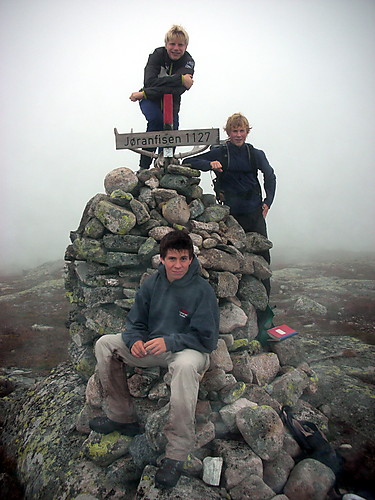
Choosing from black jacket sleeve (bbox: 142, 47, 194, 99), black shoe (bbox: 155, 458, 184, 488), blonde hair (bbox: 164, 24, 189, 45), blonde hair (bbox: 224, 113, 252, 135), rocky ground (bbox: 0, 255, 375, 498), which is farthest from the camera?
rocky ground (bbox: 0, 255, 375, 498)

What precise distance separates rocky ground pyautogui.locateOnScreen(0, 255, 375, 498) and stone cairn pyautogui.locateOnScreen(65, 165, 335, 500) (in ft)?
5.65

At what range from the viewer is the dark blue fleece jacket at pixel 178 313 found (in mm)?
4328

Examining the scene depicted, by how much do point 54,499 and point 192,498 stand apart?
7.66ft

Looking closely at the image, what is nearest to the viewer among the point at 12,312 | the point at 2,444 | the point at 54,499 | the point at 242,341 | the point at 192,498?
the point at 192,498

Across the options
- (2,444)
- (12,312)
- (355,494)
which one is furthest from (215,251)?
(12,312)

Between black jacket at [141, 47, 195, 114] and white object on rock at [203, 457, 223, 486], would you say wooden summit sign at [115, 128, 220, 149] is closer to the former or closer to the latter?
black jacket at [141, 47, 195, 114]

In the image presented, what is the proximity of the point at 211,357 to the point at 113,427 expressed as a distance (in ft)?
Answer: 6.45

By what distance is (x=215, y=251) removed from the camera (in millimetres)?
6488

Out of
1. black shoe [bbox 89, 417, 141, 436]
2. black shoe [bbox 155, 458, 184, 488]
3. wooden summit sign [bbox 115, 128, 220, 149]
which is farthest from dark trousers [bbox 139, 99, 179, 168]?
black shoe [bbox 155, 458, 184, 488]

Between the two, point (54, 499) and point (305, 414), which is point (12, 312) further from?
point (305, 414)

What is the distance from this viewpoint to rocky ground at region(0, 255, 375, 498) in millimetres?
10930

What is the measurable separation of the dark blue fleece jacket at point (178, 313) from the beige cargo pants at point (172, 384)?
205mm

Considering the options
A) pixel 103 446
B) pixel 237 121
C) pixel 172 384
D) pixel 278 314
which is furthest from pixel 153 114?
pixel 278 314

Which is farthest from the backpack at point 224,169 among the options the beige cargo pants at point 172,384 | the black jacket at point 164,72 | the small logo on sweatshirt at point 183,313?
the beige cargo pants at point 172,384
